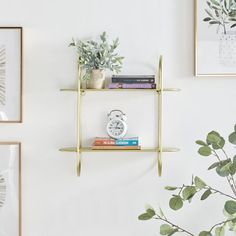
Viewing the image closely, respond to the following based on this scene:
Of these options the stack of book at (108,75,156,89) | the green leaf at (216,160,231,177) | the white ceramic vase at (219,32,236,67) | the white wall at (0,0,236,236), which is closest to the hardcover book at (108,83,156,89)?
the stack of book at (108,75,156,89)

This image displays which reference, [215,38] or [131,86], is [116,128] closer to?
[131,86]

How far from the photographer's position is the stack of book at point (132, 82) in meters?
2.09

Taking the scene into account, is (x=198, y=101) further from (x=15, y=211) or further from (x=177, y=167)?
(x=15, y=211)

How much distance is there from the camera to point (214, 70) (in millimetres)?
2186

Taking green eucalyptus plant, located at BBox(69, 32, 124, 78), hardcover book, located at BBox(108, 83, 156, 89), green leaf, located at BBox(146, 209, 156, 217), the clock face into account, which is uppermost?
green eucalyptus plant, located at BBox(69, 32, 124, 78)

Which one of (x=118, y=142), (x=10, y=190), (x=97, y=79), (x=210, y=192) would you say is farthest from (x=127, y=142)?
(x=10, y=190)

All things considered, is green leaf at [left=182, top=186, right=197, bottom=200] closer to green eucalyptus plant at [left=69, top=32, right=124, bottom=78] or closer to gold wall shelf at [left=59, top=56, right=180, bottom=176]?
gold wall shelf at [left=59, top=56, right=180, bottom=176]

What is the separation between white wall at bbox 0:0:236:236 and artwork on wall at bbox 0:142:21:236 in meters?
0.03

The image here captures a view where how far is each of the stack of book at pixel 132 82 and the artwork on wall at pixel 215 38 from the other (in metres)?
0.23

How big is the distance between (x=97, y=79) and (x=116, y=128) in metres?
0.23

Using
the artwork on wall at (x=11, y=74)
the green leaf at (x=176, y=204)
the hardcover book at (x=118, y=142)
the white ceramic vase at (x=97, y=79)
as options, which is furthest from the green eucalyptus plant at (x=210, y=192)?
the artwork on wall at (x=11, y=74)

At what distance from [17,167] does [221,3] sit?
1172 mm

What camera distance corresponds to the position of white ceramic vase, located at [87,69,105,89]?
210 centimetres

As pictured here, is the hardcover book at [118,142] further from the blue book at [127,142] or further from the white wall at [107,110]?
the white wall at [107,110]
